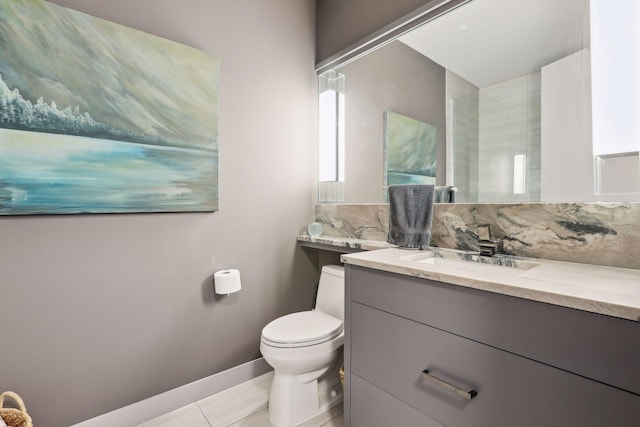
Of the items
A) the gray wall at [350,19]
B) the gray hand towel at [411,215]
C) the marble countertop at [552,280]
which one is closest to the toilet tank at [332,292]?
the gray hand towel at [411,215]

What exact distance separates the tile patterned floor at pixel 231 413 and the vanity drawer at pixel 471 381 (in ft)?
1.45

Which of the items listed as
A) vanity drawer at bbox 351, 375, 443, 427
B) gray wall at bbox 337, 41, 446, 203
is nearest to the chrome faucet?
gray wall at bbox 337, 41, 446, 203

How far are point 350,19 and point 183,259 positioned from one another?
189 centimetres

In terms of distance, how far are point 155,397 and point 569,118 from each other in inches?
91.8

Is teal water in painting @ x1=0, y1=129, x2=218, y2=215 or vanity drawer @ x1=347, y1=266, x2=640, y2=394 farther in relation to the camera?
teal water in painting @ x1=0, y1=129, x2=218, y2=215

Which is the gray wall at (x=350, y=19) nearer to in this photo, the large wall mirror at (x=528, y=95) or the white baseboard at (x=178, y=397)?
the large wall mirror at (x=528, y=95)

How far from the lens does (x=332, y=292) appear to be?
1.82 metres

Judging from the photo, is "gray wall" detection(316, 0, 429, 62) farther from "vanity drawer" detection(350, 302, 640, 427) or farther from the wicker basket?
the wicker basket

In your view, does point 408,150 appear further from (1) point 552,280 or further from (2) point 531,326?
A: (2) point 531,326

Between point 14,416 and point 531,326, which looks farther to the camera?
point 14,416

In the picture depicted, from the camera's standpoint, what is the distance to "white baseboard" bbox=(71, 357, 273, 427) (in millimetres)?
1429

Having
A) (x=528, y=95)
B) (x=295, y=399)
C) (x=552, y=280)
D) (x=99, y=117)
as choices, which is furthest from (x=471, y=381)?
(x=99, y=117)

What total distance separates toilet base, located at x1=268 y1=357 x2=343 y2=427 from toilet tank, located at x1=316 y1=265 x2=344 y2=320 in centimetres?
32

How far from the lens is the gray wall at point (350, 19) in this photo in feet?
5.67
